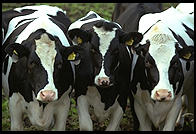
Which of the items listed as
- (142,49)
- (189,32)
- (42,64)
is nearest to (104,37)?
(142,49)

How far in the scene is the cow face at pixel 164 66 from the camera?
668 centimetres

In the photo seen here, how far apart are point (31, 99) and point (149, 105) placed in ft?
5.57

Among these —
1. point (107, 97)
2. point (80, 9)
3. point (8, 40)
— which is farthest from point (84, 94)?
point (80, 9)

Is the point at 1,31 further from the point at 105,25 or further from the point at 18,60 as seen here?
the point at 105,25

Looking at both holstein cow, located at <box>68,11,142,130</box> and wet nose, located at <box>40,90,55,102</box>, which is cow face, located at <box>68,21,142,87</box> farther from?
wet nose, located at <box>40,90,55,102</box>

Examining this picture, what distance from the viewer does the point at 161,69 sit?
684 cm

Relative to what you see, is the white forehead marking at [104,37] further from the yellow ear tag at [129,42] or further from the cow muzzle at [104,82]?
the cow muzzle at [104,82]

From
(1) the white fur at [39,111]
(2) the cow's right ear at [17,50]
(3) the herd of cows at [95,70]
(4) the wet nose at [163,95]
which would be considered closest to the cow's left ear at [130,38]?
(3) the herd of cows at [95,70]

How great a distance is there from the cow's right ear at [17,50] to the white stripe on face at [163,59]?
5.42 feet

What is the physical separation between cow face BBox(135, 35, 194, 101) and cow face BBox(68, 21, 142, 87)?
295mm

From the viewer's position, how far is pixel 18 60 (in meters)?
6.83

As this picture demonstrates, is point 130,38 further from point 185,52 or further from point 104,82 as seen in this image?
point 104,82

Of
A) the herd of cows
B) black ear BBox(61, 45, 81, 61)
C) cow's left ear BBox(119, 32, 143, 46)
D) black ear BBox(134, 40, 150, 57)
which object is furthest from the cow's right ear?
black ear BBox(134, 40, 150, 57)

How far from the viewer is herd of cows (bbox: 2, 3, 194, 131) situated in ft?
21.8
